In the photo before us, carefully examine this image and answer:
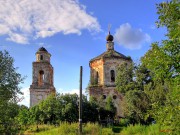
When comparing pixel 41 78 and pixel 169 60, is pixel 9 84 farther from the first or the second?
pixel 41 78

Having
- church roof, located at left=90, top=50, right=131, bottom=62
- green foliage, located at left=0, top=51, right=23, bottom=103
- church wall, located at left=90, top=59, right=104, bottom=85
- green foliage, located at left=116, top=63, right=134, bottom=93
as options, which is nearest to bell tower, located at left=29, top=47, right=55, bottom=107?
church wall, located at left=90, top=59, right=104, bottom=85

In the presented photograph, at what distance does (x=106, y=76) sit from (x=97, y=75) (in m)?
1.79

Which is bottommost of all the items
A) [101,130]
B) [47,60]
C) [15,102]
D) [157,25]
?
[101,130]

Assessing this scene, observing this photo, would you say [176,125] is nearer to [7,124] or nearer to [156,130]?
[7,124]

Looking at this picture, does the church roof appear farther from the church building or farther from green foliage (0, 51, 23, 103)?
green foliage (0, 51, 23, 103)

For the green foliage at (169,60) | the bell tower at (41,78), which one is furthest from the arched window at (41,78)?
the green foliage at (169,60)

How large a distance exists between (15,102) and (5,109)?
247 cm

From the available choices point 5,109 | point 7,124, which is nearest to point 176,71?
point 7,124

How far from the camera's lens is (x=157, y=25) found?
1339 centimetres

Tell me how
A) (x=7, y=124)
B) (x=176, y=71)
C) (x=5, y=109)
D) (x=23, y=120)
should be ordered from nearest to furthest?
(x=176, y=71), (x=7, y=124), (x=5, y=109), (x=23, y=120)

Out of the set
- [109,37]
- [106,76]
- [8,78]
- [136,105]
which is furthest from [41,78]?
[8,78]

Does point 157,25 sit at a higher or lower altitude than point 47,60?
lower

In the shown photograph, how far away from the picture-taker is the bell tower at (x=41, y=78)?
4778cm

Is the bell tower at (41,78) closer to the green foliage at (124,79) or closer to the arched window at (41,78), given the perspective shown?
the arched window at (41,78)
